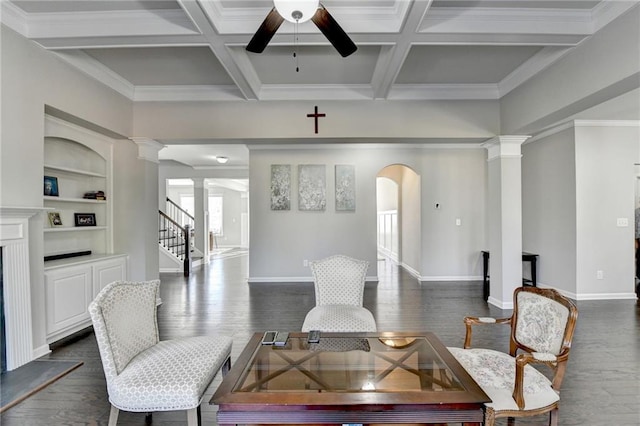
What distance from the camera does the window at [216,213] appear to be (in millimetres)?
13422

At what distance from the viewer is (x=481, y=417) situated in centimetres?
134

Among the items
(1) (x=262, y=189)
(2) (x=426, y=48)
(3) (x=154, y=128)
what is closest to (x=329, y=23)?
(2) (x=426, y=48)

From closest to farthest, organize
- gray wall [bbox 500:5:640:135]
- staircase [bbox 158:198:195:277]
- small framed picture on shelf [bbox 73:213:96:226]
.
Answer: gray wall [bbox 500:5:640:135]
small framed picture on shelf [bbox 73:213:96:226]
staircase [bbox 158:198:195:277]

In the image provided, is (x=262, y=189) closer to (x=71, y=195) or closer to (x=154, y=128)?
(x=154, y=128)

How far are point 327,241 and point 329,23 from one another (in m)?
4.49

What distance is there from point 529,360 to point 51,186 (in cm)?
472

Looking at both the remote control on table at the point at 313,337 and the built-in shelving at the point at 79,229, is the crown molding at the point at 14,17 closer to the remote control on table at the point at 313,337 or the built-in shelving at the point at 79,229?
the built-in shelving at the point at 79,229

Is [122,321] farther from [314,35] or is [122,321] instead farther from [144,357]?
[314,35]

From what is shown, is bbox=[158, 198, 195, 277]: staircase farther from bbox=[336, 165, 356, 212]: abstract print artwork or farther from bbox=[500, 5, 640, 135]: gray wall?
bbox=[500, 5, 640, 135]: gray wall

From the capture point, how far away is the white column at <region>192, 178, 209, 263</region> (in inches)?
333

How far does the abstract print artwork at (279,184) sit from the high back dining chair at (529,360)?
4.51 m

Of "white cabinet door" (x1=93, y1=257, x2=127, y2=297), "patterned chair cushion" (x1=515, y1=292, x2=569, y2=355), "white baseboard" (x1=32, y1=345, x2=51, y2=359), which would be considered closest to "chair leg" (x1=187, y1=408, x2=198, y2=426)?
"patterned chair cushion" (x1=515, y1=292, x2=569, y2=355)

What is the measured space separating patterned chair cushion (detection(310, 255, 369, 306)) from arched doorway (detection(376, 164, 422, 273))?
346 centimetres

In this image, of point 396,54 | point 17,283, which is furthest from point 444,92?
point 17,283
